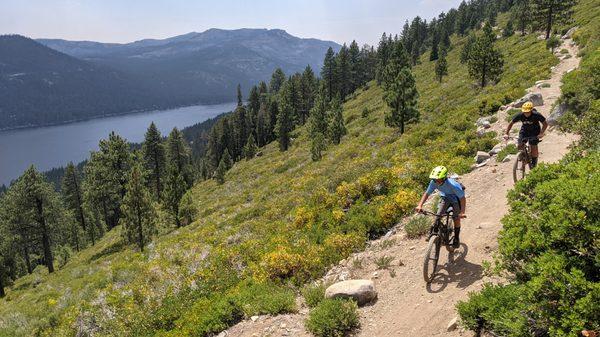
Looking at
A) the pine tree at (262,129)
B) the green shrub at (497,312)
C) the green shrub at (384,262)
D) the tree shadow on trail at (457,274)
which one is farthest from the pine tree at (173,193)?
the pine tree at (262,129)

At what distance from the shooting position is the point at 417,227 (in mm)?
11977

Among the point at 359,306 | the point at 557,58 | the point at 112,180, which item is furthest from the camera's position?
the point at 112,180

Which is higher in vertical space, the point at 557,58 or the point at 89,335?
the point at 557,58

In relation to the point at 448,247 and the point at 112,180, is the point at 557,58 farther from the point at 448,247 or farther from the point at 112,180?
the point at 112,180

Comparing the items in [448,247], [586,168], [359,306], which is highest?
[586,168]

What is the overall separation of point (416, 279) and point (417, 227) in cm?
278

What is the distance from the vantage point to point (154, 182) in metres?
64.0

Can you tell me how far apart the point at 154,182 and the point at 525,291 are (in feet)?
214

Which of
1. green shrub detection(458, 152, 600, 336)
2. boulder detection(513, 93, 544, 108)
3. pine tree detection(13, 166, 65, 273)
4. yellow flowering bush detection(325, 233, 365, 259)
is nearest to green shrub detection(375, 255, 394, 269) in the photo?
yellow flowering bush detection(325, 233, 365, 259)

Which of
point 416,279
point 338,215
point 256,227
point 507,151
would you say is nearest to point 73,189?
point 256,227

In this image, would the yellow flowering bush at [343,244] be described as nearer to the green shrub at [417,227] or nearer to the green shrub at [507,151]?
the green shrub at [417,227]

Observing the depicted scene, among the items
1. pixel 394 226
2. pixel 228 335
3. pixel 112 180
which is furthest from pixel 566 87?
pixel 112 180

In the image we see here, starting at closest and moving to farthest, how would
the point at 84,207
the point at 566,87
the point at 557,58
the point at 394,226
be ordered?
the point at 394,226, the point at 566,87, the point at 557,58, the point at 84,207

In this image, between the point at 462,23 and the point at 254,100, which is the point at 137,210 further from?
the point at 462,23
